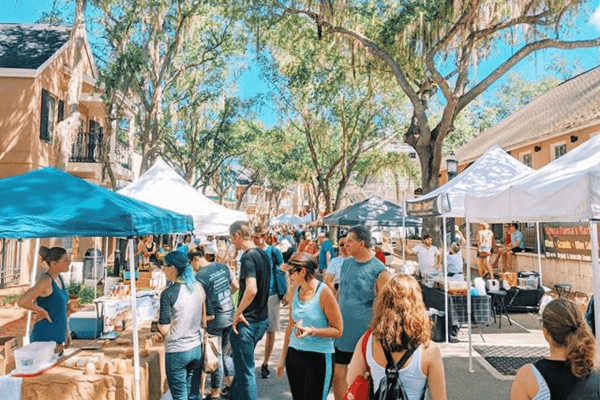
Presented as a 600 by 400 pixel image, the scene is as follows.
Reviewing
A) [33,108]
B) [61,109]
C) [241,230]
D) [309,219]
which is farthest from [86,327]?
[309,219]

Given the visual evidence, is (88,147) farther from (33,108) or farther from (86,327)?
(86,327)

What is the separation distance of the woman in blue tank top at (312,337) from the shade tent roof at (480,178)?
583cm

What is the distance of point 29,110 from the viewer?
1700 centimetres

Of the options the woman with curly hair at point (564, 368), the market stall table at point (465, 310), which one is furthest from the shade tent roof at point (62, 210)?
the market stall table at point (465, 310)

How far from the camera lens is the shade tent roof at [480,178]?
9.68 metres

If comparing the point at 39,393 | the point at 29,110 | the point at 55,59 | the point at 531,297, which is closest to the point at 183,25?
the point at 55,59

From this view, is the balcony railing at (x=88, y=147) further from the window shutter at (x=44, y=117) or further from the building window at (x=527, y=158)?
the building window at (x=527, y=158)

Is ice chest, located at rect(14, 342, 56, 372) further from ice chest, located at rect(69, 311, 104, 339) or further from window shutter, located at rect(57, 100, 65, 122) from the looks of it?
window shutter, located at rect(57, 100, 65, 122)

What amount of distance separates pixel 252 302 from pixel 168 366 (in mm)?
1082

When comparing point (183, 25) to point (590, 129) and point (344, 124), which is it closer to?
point (344, 124)

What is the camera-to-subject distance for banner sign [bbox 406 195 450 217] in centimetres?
901

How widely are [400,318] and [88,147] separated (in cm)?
2147

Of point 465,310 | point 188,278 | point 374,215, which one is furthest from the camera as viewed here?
point 374,215

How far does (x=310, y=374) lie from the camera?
408 cm
